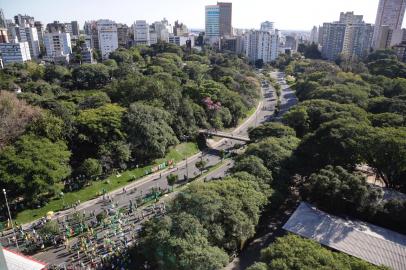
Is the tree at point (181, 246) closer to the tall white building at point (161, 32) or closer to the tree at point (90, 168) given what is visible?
the tree at point (90, 168)

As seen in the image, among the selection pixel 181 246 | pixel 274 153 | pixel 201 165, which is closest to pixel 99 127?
pixel 201 165

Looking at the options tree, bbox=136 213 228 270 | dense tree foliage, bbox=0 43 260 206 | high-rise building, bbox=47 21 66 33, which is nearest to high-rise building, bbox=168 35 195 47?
high-rise building, bbox=47 21 66 33

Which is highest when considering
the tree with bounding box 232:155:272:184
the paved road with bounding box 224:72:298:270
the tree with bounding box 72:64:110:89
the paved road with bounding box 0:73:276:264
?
the tree with bounding box 72:64:110:89

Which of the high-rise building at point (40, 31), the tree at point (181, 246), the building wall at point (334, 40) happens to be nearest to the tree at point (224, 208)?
the tree at point (181, 246)

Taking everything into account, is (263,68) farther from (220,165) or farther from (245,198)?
(245,198)

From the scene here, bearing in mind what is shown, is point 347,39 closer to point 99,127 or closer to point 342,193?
point 342,193

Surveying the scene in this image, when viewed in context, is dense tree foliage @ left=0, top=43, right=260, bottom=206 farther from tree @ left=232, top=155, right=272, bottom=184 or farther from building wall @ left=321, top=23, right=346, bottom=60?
building wall @ left=321, top=23, right=346, bottom=60
